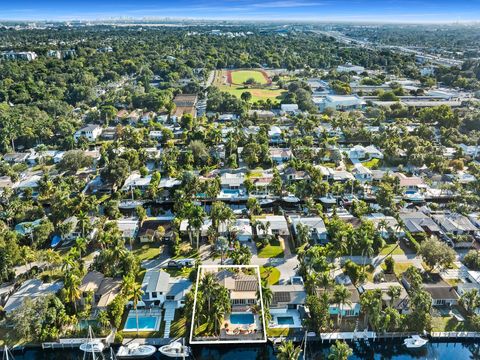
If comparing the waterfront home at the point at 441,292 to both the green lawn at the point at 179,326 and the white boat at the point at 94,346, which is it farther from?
the white boat at the point at 94,346

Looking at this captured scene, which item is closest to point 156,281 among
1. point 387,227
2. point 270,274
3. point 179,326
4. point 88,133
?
point 179,326

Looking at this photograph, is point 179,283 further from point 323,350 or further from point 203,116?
point 203,116

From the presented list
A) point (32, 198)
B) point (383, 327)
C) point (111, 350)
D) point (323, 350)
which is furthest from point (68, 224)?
point (383, 327)

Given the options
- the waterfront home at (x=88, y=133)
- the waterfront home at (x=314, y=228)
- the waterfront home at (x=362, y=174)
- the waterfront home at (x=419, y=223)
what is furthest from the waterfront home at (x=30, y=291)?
the waterfront home at (x=88, y=133)

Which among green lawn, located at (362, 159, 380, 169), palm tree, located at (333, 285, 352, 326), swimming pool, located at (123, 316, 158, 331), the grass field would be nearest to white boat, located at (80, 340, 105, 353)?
swimming pool, located at (123, 316, 158, 331)

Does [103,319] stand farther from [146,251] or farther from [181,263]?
[146,251]

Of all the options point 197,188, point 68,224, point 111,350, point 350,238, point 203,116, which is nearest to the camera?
point 111,350
